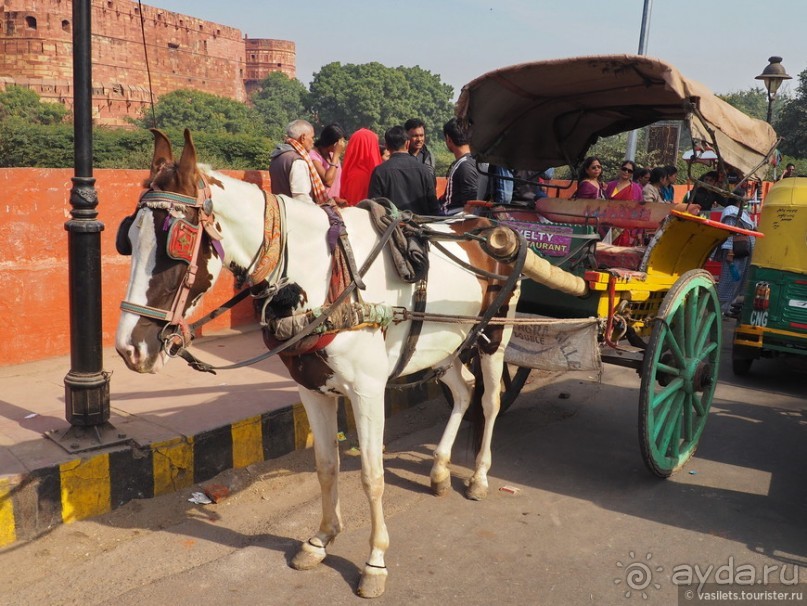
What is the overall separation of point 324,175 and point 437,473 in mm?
3027

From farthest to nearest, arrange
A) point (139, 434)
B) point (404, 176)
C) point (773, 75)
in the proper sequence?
point (773, 75) → point (404, 176) → point (139, 434)

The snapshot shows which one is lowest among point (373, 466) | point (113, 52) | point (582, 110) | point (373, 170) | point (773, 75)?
point (373, 466)

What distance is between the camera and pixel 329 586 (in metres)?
3.22

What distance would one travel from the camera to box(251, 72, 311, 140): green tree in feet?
226

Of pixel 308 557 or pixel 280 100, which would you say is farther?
pixel 280 100

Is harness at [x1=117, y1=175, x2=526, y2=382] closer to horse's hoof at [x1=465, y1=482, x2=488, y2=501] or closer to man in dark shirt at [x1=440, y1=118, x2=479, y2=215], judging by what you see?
horse's hoof at [x1=465, y1=482, x2=488, y2=501]

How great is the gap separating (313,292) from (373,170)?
8.36 feet

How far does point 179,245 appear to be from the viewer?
2.50 metres

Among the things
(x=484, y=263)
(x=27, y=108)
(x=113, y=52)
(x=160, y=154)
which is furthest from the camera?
(x=113, y=52)

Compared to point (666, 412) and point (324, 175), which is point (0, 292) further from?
point (666, 412)

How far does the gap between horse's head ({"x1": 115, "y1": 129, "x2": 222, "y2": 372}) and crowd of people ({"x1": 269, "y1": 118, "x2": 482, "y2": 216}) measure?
1.64 meters

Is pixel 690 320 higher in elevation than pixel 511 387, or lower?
higher

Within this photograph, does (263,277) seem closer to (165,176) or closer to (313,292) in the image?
(313,292)

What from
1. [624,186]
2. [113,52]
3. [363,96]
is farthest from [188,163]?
[363,96]
